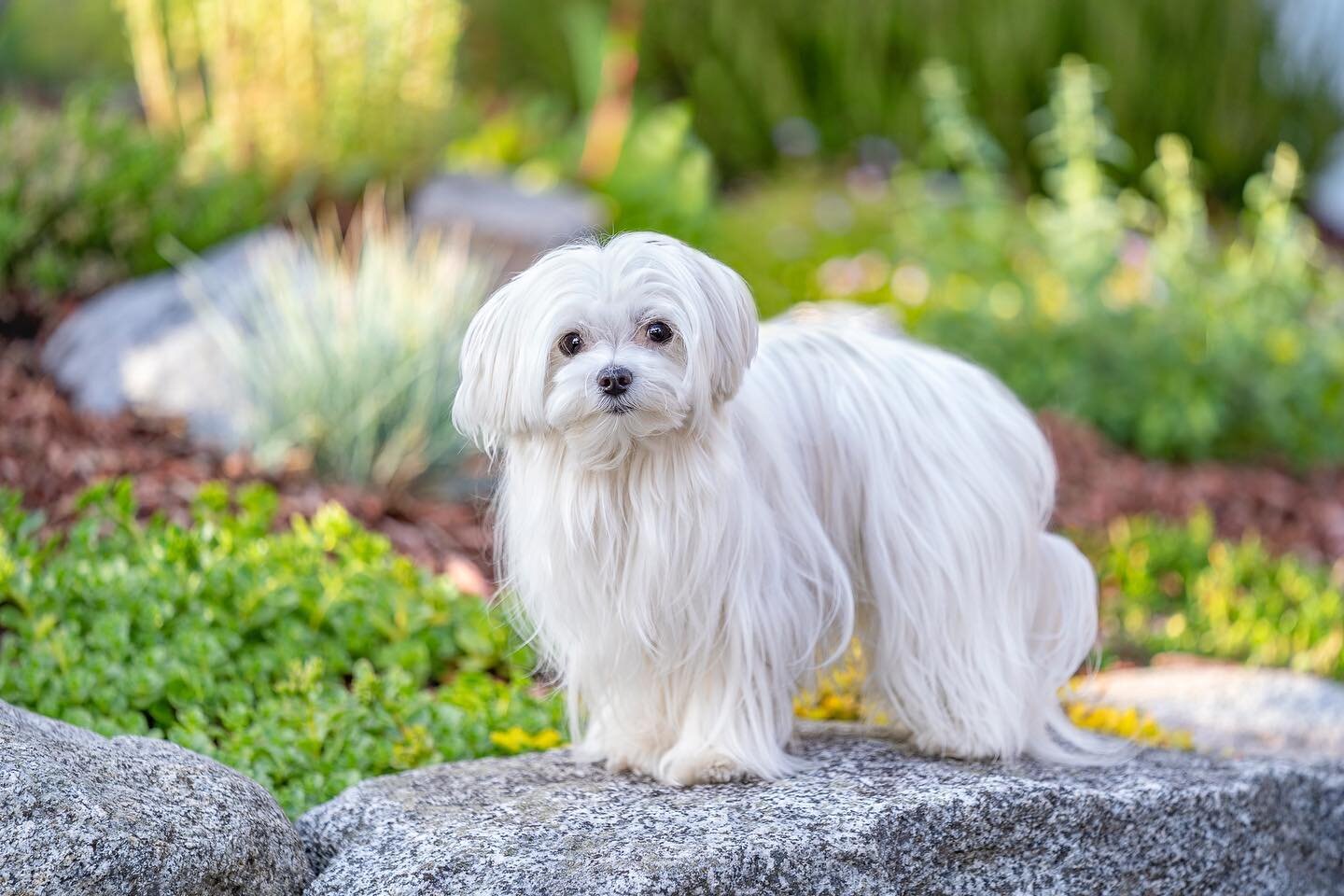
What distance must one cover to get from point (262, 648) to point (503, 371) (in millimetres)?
1556

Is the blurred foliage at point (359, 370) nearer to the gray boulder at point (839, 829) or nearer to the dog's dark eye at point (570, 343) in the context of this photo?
the gray boulder at point (839, 829)

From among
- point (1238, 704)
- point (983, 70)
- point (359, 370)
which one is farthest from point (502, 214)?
point (983, 70)

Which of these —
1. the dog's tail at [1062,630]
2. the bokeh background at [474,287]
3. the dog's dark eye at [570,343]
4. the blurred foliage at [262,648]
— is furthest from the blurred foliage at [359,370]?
the dog's dark eye at [570,343]

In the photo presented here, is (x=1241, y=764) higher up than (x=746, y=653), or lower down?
lower down

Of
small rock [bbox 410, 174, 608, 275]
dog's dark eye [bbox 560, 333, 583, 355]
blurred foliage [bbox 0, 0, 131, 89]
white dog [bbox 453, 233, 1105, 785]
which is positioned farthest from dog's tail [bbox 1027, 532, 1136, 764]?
blurred foliage [bbox 0, 0, 131, 89]

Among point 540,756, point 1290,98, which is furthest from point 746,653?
point 1290,98

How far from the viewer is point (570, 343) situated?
288 centimetres

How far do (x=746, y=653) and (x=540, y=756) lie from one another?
0.67m

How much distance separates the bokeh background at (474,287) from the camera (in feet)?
13.5

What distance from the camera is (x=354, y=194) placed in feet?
27.9

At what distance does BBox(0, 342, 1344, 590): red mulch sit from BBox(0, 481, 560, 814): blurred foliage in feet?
1.87

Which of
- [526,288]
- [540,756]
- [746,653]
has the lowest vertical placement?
[540,756]

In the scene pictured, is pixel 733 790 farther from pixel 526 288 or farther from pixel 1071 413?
pixel 1071 413

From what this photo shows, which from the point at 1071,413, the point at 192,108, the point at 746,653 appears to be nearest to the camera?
Answer: the point at 746,653
